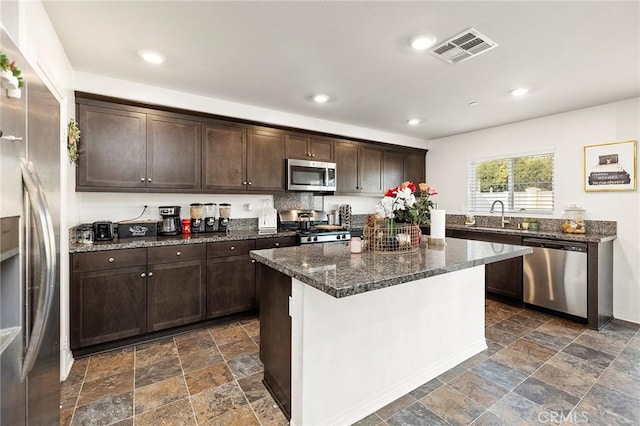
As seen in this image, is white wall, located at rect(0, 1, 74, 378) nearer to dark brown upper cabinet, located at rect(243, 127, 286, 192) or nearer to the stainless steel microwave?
dark brown upper cabinet, located at rect(243, 127, 286, 192)

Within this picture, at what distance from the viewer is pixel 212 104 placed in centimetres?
340

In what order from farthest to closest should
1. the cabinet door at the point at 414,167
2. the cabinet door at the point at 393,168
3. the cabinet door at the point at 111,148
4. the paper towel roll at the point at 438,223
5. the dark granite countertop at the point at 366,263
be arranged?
1. the cabinet door at the point at 414,167
2. the cabinet door at the point at 393,168
3. the cabinet door at the point at 111,148
4. the paper towel roll at the point at 438,223
5. the dark granite countertop at the point at 366,263

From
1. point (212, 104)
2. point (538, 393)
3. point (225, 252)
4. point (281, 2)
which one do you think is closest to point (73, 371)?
point (225, 252)

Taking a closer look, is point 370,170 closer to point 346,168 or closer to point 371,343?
point 346,168

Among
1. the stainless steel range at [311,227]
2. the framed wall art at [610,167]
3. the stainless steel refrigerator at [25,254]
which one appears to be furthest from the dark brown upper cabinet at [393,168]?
the stainless steel refrigerator at [25,254]

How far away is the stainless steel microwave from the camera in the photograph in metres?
3.93

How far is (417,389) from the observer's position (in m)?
2.14

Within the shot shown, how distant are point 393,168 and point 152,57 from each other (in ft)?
12.1

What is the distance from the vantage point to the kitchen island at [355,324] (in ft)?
5.37

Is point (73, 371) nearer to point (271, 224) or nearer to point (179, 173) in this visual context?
point (179, 173)

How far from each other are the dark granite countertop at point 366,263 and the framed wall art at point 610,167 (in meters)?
2.36

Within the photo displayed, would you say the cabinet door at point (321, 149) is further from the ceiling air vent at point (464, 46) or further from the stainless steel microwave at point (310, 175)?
the ceiling air vent at point (464, 46)

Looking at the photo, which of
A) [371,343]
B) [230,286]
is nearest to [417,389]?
[371,343]

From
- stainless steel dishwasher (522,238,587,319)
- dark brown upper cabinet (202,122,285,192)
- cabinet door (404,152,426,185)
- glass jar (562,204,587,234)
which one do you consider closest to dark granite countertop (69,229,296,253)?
dark brown upper cabinet (202,122,285,192)
